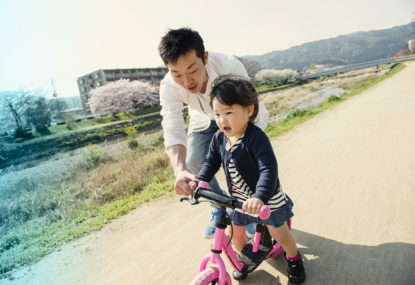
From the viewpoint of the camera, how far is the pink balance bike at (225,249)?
150cm

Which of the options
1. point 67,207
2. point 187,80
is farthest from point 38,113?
point 187,80

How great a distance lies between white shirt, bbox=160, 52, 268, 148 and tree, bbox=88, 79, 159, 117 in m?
44.4

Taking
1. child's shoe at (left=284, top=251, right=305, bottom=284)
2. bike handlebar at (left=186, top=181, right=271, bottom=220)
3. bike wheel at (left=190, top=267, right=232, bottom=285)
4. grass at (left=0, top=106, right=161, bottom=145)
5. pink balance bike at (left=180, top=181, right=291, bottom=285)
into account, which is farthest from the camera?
grass at (left=0, top=106, right=161, bottom=145)

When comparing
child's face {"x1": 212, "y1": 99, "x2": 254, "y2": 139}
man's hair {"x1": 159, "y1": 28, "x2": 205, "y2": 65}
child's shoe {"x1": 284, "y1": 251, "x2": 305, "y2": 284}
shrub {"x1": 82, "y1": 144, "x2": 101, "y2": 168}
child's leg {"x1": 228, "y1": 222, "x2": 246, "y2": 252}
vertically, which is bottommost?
shrub {"x1": 82, "y1": 144, "x2": 101, "y2": 168}

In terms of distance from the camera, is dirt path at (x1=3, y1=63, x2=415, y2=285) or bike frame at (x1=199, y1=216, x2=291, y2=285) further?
dirt path at (x1=3, y1=63, x2=415, y2=285)

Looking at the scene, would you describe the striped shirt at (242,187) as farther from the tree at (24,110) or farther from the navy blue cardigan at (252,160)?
the tree at (24,110)

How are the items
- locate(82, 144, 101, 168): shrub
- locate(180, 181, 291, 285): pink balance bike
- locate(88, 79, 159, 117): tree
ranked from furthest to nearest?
locate(88, 79, 159, 117): tree, locate(82, 144, 101, 168): shrub, locate(180, 181, 291, 285): pink balance bike

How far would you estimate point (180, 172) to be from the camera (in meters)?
2.06

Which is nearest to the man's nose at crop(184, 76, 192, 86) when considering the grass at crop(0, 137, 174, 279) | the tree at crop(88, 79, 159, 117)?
the grass at crop(0, 137, 174, 279)

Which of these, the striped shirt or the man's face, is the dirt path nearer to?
the striped shirt

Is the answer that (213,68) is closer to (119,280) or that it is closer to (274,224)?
(274,224)

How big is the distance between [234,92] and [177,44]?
2.05ft

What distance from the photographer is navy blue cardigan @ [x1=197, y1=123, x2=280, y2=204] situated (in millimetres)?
1593

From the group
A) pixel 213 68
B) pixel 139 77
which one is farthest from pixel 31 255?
pixel 139 77
